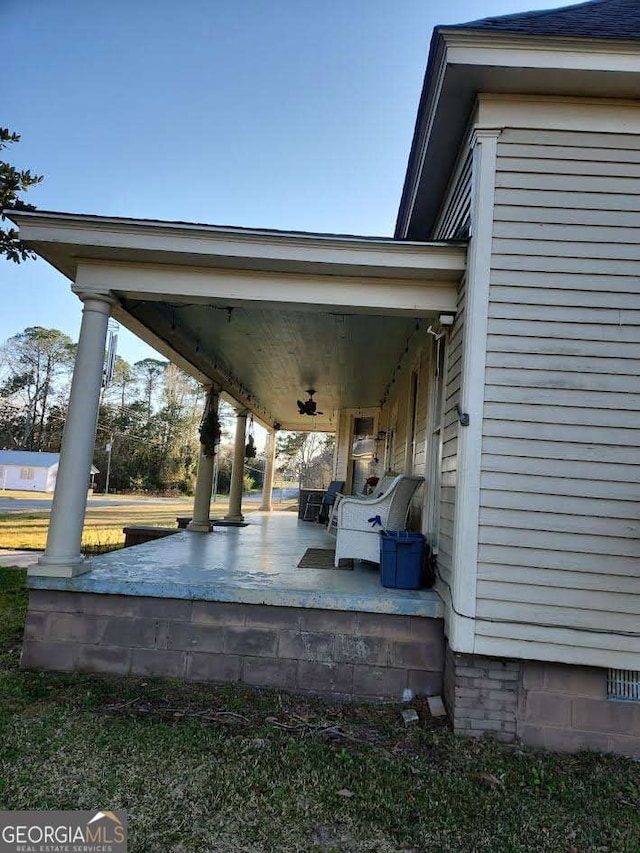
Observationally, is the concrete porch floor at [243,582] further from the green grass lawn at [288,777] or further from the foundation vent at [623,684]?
the foundation vent at [623,684]

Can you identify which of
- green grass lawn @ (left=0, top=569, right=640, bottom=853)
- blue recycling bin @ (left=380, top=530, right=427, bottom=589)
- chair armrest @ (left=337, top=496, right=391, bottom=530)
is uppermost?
chair armrest @ (left=337, top=496, right=391, bottom=530)

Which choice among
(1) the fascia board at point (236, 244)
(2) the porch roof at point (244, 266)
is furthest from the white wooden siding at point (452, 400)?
(1) the fascia board at point (236, 244)

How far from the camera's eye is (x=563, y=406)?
2.73m

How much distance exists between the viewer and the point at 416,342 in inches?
207

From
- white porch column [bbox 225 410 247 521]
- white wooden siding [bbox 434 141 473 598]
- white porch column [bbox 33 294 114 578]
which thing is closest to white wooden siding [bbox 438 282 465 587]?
white wooden siding [bbox 434 141 473 598]

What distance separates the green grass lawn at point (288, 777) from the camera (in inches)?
71.1

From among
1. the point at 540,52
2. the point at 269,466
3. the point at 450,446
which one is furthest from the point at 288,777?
the point at 269,466

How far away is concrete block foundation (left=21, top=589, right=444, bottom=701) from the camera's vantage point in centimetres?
302

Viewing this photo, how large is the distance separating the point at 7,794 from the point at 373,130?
9.02 m

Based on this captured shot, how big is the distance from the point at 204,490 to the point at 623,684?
5904mm

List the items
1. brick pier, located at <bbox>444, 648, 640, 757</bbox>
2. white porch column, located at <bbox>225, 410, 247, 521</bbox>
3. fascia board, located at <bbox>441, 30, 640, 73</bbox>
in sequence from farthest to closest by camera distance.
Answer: white porch column, located at <bbox>225, 410, 247, 521</bbox>, fascia board, located at <bbox>441, 30, 640, 73</bbox>, brick pier, located at <bbox>444, 648, 640, 757</bbox>

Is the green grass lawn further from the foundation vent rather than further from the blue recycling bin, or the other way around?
the blue recycling bin

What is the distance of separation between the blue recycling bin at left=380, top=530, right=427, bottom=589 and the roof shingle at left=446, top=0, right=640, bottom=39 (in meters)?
3.14

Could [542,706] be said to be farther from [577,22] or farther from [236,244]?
[577,22]
